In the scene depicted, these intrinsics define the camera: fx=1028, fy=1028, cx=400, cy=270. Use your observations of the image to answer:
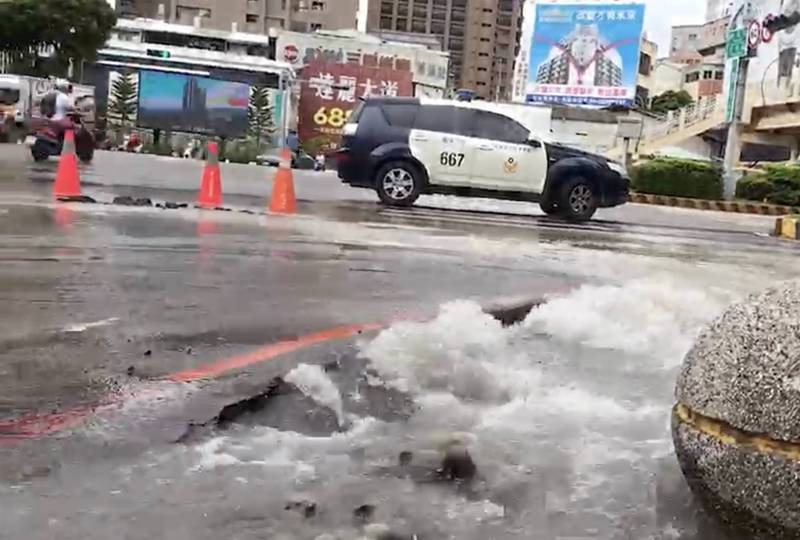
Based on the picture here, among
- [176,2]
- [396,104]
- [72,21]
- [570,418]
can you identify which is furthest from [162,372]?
[176,2]

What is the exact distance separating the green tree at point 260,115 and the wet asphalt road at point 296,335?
39.1 metres

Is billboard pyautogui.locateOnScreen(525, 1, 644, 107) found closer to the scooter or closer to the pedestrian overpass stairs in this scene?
the pedestrian overpass stairs

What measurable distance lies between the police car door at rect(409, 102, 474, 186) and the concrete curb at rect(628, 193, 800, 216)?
13426 millimetres

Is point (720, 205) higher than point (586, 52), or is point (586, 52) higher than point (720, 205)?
point (586, 52)

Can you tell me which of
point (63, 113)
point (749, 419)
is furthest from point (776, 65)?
point (749, 419)

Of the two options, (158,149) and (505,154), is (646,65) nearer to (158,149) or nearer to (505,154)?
(158,149)

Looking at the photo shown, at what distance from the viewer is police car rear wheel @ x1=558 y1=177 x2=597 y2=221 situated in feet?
51.7

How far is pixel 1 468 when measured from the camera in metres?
3.14

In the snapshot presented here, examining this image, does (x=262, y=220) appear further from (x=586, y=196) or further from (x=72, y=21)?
(x=72, y=21)

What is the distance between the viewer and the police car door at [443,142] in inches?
611

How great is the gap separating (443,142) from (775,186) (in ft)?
53.6

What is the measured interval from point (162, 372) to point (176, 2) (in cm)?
10465

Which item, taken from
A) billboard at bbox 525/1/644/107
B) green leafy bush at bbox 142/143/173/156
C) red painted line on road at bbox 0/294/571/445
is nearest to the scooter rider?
red painted line on road at bbox 0/294/571/445

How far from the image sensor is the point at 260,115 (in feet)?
168
